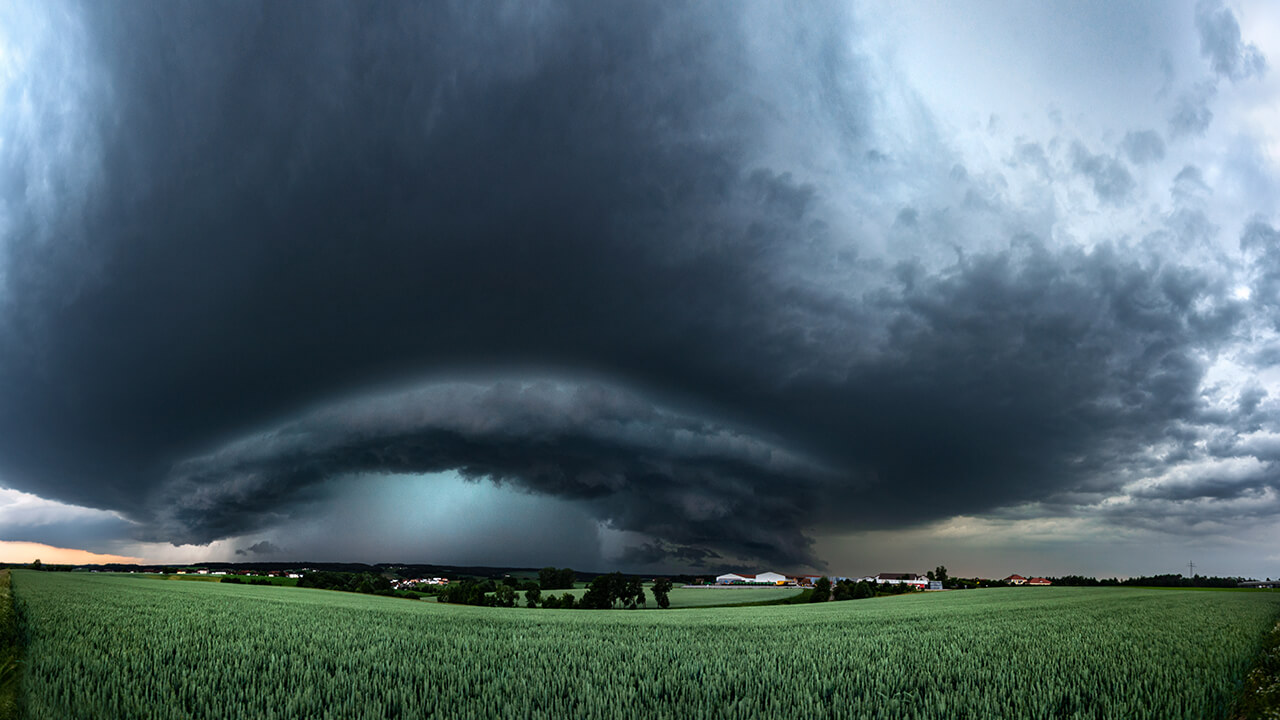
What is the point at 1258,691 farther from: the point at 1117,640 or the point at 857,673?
the point at 857,673

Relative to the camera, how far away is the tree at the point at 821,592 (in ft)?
362

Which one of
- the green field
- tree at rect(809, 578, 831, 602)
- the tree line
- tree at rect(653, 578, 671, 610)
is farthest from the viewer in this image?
tree at rect(809, 578, 831, 602)

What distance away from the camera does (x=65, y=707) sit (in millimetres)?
9820

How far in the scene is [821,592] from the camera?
11175 cm

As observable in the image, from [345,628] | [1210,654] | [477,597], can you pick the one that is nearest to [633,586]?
[477,597]

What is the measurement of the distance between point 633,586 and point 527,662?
307 feet

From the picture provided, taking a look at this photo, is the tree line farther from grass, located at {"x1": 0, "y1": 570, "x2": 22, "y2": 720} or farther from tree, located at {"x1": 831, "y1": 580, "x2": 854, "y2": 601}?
grass, located at {"x1": 0, "y1": 570, "x2": 22, "y2": 720}

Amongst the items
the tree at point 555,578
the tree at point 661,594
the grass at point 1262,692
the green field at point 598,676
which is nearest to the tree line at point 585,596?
the tree at point 661,594

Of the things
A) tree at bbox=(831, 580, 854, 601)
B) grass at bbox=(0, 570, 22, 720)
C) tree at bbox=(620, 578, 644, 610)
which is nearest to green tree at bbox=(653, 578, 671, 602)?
tree at bbox=(620, 578, 644, 610)

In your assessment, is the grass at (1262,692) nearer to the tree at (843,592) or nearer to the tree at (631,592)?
the tree at (631,592)

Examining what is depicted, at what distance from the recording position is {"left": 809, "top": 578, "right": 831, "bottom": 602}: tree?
362 feet

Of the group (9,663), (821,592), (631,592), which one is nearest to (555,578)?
(631,592)

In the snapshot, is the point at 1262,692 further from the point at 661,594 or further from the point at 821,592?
the point at 821,592

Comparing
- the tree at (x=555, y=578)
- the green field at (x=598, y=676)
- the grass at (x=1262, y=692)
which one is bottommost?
the tree at (x=555, y=578)
